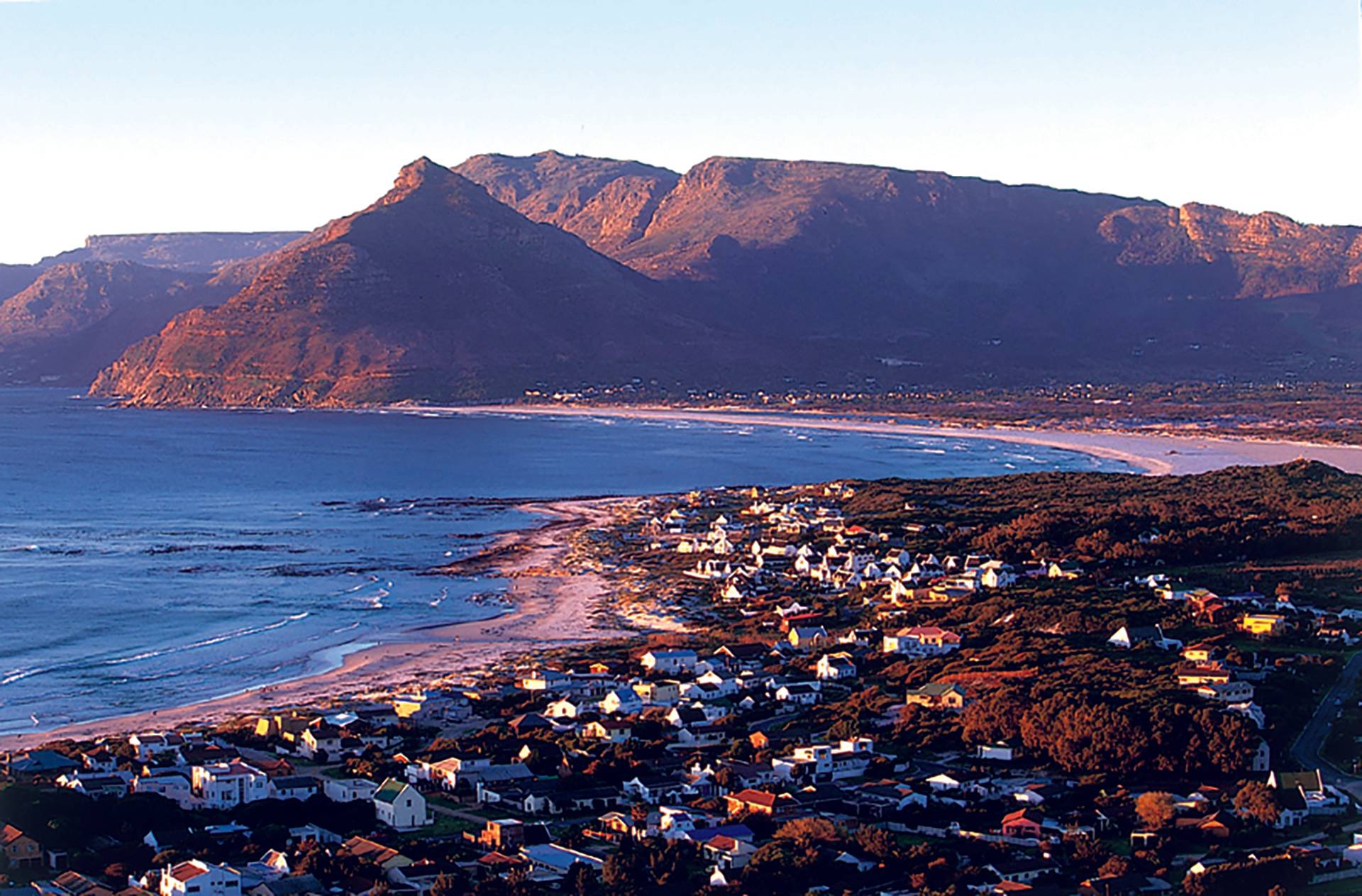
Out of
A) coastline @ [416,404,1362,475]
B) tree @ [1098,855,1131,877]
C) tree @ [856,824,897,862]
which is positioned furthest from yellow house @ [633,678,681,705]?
coastline @ [416,404,1362,475]

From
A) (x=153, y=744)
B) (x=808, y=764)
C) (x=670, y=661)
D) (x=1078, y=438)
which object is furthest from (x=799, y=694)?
(x=1078, y=438)

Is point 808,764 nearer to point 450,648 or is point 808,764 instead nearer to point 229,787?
point 229,787

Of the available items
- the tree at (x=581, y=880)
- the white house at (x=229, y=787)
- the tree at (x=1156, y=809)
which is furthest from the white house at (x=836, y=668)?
the tree at (x=581, y=880)

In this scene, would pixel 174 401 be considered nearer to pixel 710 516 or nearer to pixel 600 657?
pixel 710 516

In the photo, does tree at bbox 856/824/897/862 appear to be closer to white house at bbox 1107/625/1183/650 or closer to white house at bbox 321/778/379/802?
white house at bbox 321/778/379/802

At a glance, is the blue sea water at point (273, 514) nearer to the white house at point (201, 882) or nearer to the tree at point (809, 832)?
the white house at point (201, 882)

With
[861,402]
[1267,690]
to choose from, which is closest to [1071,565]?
[1267,690]
